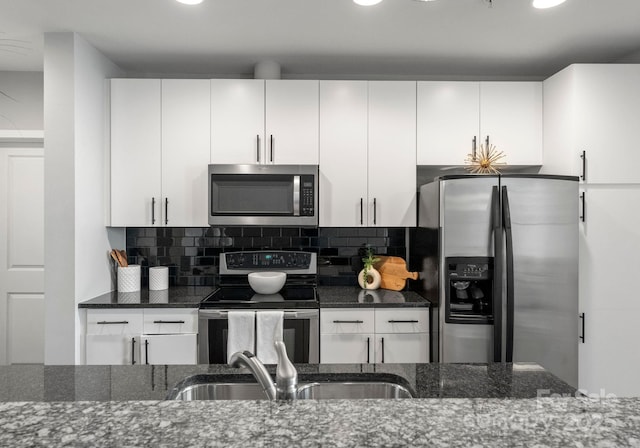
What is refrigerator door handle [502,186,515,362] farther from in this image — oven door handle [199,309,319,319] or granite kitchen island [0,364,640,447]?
granite kitchen island [0,364,640,447]

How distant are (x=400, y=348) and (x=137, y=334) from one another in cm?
167

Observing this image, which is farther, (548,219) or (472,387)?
(548,219)

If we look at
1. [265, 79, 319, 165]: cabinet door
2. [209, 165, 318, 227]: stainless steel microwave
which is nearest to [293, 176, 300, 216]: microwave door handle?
[209, 165, 318, 227]: stainless steel microwave

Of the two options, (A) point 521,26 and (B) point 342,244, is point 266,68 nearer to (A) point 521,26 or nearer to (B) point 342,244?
(B) point 342,244

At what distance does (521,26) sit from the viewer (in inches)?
104

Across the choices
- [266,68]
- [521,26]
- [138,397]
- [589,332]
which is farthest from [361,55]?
[138,397]

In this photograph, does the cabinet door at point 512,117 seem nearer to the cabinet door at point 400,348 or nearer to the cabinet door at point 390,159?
the cabinet door at point 390,159

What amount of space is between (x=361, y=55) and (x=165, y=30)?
4.30ft

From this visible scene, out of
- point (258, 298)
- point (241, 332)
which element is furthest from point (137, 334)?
point (258, 298)

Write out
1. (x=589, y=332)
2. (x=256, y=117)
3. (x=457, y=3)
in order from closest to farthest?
(x=457, y=3) < (x=589, y=332) < (x=256, y=117)

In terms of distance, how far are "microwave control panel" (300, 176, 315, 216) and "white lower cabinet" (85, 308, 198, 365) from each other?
38.4 inches

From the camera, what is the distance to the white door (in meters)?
3.55

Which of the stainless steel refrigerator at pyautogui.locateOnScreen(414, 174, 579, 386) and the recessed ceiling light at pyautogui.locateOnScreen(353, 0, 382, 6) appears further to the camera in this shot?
the stainless steel refrigerator at pyautogui.locateOnScreen(414, 174, 579, 386)

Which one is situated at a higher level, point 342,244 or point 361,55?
point 361,55
